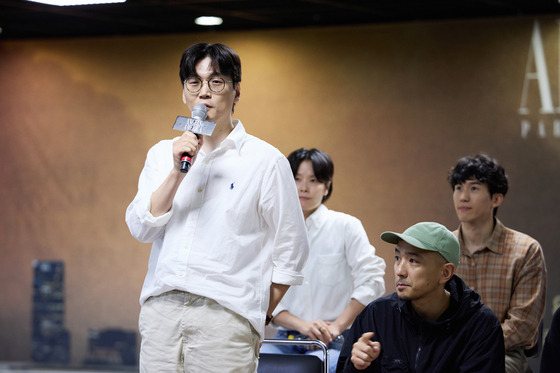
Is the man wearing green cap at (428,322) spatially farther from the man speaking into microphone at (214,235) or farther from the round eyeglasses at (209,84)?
the round eyeglasses at (209,84)

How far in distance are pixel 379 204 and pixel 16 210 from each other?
323cm

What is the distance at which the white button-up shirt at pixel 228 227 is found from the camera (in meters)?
1.85

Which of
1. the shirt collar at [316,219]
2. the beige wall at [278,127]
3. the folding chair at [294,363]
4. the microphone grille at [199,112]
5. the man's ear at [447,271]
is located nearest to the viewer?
the microphone grille at [199,112]

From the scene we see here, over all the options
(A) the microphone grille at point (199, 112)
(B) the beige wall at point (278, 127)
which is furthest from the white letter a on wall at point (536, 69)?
(A) the microphone grille at point (199, 112)

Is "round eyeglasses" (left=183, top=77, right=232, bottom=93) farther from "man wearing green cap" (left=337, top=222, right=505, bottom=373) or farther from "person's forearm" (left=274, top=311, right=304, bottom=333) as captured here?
"person's forearm" (left=274, top=311, right=304, bottom=333)

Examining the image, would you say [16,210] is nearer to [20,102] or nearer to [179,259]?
[20,102]

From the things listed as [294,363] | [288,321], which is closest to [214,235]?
[294,363]

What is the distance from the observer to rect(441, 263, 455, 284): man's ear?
7.61 ft

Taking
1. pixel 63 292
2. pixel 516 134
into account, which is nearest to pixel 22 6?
pixel 63 292

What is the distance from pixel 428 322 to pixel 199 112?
1023mm

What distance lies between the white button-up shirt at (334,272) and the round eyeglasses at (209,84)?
1406 millimetres

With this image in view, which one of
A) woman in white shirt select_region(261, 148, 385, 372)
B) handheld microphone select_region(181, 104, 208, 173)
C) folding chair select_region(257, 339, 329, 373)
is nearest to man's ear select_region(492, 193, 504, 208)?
woman in white shirt select_region(261, 148, 385, 372)

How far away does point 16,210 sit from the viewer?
6164 mm

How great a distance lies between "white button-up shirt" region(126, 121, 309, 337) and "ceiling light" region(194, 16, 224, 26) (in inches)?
148
